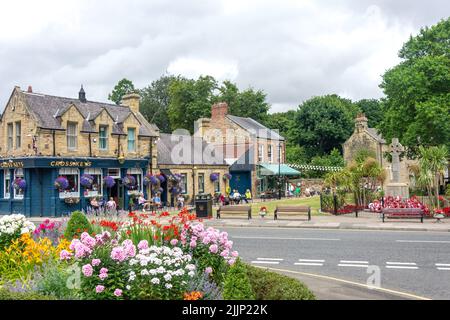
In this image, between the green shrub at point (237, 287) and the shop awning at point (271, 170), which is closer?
the green shrub at point (237, 287)

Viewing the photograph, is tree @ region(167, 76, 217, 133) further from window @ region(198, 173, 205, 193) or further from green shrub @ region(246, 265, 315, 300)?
green shrub @ region(246, 265, 315, 300)

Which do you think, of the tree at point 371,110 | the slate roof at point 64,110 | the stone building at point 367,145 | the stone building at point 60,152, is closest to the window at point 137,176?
the stone building at point 60,152

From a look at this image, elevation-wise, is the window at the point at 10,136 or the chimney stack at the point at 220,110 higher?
the chimney stack at the point at 220,110

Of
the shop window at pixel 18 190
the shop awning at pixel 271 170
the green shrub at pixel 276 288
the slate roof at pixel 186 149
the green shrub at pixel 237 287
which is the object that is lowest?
the green shrub at pixel 276 288

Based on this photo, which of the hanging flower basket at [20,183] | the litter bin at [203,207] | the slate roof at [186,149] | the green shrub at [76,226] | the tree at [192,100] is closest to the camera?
the green shrub at [76,226]

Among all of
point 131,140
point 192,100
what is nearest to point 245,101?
point 192,100

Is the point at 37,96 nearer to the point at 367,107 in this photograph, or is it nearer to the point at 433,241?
the point at 433,241

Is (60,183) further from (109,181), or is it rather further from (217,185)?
(217,185)

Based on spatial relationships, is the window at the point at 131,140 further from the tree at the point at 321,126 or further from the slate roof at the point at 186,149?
the tree at the point at 321,126

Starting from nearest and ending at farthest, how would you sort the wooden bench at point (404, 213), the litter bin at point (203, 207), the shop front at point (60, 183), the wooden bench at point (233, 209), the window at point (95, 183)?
1. the wooden bench at point (404, 213)
2. the wooden bench at point (233, 209)
3. the litter bin at point (203, 207)
4. the shop front at point (60, 183)
5. the window at point (95, 183)

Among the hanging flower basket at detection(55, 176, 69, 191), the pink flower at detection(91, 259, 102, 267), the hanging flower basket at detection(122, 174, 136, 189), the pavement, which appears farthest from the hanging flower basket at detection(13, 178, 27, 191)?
the pink flower at detection(91, 259, 102, 267)

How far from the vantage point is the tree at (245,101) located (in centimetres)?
6588

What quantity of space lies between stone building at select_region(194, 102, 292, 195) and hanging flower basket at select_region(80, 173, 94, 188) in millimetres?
18574

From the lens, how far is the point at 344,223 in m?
22.5
